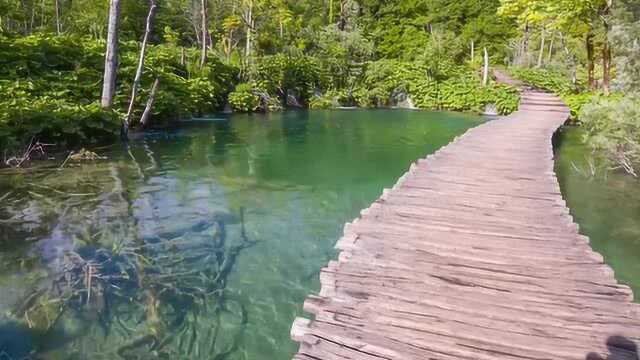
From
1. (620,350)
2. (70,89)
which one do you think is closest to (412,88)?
(70,89)

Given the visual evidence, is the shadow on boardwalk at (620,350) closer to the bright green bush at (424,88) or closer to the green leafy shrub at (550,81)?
the green leafy shrub at (550,81)

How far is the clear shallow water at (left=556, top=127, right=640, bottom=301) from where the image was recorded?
686 centimetres

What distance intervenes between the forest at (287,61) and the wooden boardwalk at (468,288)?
5.96 m

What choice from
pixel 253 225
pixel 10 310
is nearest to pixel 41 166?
pixel 253 225

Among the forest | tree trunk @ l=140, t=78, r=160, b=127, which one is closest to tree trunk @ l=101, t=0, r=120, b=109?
the forest

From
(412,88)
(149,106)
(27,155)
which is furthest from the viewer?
(412,88)

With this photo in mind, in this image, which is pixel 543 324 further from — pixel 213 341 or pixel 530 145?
pixel 530 145

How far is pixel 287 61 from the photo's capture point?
93.4 feet

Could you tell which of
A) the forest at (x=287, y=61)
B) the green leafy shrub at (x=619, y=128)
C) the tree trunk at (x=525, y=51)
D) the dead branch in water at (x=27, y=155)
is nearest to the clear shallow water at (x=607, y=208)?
the green leafy shrub at (x=619, y=128)

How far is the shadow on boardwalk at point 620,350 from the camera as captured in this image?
3305 mm

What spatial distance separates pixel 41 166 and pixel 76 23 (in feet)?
63.7

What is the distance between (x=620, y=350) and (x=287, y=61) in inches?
1043

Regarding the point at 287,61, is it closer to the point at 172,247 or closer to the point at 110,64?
the point at 110,64

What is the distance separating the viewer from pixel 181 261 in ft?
20.9
